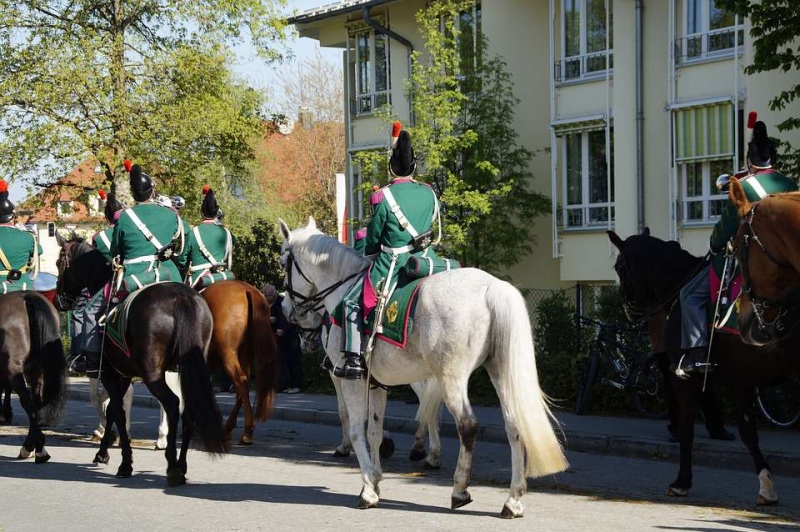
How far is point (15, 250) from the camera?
1380cm

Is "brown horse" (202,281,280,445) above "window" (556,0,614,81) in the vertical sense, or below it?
below

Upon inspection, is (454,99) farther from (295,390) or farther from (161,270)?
(161,270)

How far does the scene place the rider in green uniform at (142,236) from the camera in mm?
11328

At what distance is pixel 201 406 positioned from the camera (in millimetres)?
10312

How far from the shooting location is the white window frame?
1358 inches

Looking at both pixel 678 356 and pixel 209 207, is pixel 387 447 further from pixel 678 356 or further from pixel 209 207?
pixel 209 207

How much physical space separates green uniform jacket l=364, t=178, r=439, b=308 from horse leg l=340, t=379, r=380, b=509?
2.22ft

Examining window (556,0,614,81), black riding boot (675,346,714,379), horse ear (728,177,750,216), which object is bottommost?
black riding boot (675,346,714,379)

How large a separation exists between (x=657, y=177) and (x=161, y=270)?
17.3 metres

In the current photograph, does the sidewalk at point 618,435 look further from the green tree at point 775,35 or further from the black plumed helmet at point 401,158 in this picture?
the green tree at point 775,35

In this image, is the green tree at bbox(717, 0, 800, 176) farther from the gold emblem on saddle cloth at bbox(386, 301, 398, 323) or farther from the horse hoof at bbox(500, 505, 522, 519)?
the horse hoof at bbox(500, 505, 522, 519)

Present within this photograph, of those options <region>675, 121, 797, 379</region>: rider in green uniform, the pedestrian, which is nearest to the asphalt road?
<region>675, 121, 797, 379</region>: rider in green uniform

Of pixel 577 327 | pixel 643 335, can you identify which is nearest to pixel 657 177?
pixel 577 327

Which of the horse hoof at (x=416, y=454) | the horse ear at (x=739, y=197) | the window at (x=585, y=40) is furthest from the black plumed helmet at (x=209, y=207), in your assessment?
the window at (x=585, y=40)
